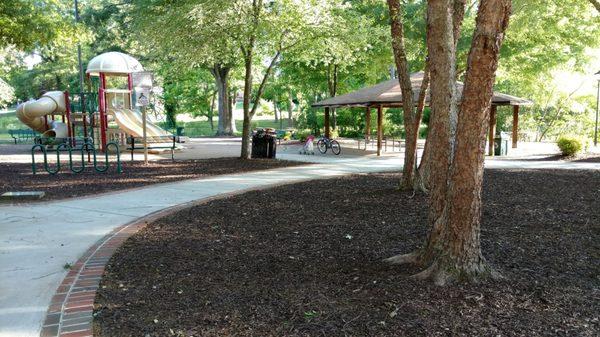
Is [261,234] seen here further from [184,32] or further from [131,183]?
[184,32]

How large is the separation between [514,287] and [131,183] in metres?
8.88

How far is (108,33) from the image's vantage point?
37.0 metres

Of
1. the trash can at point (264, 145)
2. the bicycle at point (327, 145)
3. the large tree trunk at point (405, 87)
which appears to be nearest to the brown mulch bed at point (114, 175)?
the trash can at point (264, 145)

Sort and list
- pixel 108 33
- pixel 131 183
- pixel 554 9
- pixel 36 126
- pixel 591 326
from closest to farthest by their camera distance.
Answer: pixel 591 326 < pixel 131 183 < pixel 554 9 < pixel 36 126 < pixel 108 33

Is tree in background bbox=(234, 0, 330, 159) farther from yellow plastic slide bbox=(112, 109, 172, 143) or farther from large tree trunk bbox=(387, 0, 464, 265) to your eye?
large tree trunk bbox=(387, 0, 464, 265)

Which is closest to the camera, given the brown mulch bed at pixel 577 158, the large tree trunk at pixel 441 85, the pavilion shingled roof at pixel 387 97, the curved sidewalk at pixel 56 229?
the curved sidewalk at pixel 56 229

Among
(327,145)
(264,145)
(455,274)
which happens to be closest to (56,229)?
(455,274)

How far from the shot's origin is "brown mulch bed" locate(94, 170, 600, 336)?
338 centimetres

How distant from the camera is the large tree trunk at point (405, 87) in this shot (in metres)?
8.66

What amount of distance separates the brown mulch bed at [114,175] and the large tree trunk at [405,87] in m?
5.53

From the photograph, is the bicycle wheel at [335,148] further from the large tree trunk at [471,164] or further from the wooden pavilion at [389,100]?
the large tree trunk at [471,164]

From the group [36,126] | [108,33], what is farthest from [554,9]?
[108,33]

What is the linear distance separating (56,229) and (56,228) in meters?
0.06

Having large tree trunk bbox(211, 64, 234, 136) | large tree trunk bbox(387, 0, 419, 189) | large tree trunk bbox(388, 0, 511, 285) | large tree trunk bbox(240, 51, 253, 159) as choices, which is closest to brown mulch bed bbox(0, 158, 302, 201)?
large tree trunk bbox(240, 51, 253, 159)
